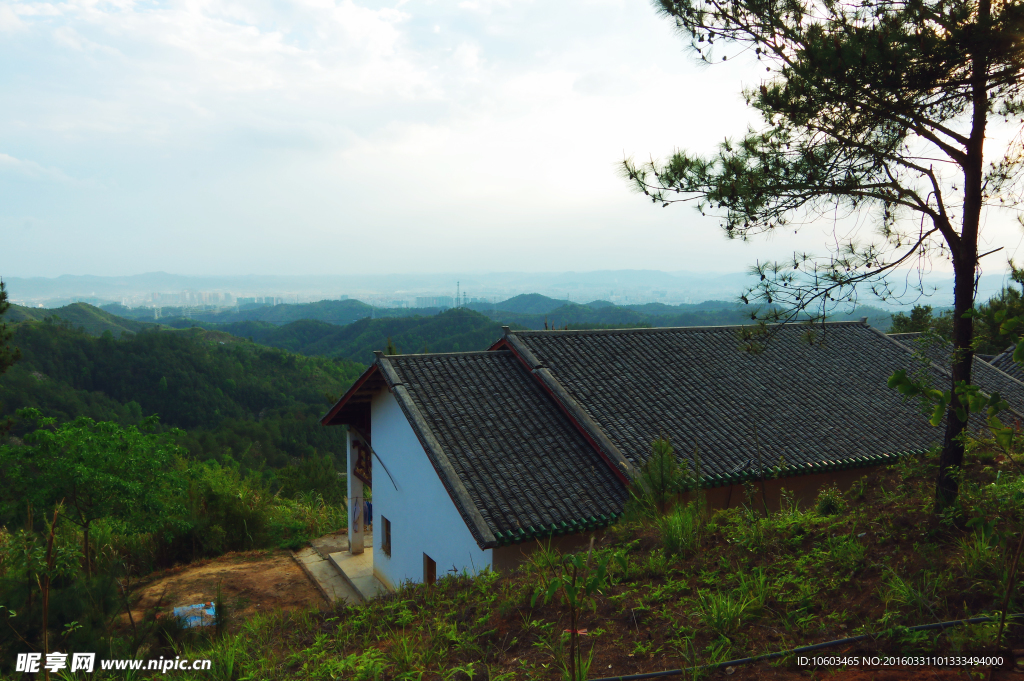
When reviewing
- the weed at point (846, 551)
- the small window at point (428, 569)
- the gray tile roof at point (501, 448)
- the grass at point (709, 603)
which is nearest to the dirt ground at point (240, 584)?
the small window at point (428, 569)

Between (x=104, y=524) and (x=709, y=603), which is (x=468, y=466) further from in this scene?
(x=104, y=524)

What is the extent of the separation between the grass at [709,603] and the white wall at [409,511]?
9.86ft

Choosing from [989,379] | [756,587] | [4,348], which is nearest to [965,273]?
[756,587]

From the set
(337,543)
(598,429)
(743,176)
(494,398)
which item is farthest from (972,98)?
(337,543)

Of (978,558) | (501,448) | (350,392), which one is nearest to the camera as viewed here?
(978,558)

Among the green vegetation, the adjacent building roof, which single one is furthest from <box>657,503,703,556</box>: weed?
the green vegetation

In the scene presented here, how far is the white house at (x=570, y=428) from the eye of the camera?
317 inches

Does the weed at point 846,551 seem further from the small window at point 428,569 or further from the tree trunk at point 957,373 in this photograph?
the small window at point 428,569

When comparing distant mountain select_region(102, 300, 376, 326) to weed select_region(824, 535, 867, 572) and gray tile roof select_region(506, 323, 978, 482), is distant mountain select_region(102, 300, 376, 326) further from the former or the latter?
weed select_region(824, 535, 867, 572)

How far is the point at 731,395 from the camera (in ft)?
35.7

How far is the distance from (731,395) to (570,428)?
3.37m

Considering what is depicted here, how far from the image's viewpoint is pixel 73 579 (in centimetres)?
417

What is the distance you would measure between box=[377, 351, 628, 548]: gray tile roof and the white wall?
1.76 ft

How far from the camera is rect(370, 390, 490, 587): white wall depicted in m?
8.27
